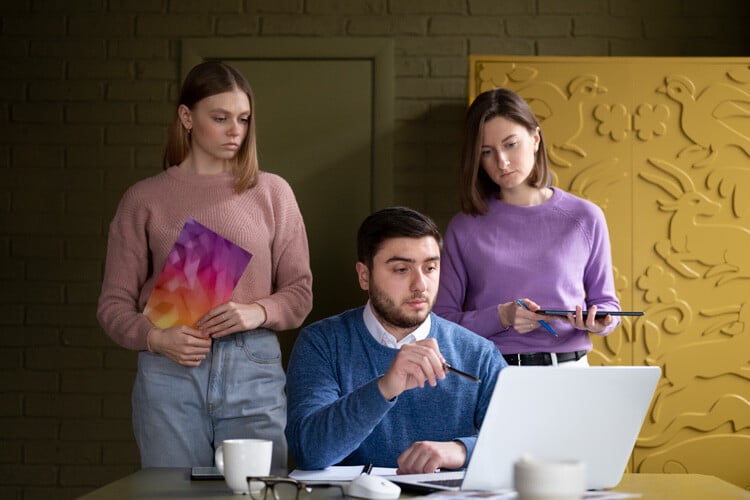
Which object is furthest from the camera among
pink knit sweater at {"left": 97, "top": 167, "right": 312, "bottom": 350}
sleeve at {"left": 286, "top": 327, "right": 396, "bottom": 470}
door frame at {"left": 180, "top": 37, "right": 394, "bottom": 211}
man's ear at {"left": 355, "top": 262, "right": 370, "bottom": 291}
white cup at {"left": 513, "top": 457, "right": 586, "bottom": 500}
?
door frame at {"left": 180, "top": 37, "right": 394, "bottom": 211}

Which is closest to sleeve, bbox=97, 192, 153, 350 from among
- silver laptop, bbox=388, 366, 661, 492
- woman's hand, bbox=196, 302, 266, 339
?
woman's hand, bbox=196, 302, 266, 339

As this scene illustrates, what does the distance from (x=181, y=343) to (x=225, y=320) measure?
0.12 m

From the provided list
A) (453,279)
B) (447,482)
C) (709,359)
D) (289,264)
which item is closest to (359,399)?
(447,482)

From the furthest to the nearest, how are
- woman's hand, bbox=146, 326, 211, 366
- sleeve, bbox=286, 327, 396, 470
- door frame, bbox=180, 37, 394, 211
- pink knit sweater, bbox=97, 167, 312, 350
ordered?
door frame, bbox=180, 37, 394, 211 → pink knit sweater, bbox=97, 167, 312, 350 → woman's hand, bbox=146, 326, 211, 366 → sleeve, bbox=286, 327, 396, 470

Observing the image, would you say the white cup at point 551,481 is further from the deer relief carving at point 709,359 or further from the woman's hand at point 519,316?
the deer relief carving at point 709,359

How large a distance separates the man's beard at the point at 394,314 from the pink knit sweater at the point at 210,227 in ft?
1.43

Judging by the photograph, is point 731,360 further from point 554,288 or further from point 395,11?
point 395,11

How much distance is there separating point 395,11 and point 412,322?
200 cm

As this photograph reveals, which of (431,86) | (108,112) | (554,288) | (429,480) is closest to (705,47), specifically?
(431,86)

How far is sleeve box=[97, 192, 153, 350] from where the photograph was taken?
237 cm

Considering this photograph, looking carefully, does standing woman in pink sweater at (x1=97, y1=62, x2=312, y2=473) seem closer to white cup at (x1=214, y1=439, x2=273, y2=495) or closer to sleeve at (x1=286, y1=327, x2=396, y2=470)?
sleeve at (x1=286, y1=327, x2=396, y2=470)

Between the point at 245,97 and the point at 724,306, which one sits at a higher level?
the point at 245,97

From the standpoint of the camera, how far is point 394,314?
6.66 ft

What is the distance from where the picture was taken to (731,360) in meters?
3.09
